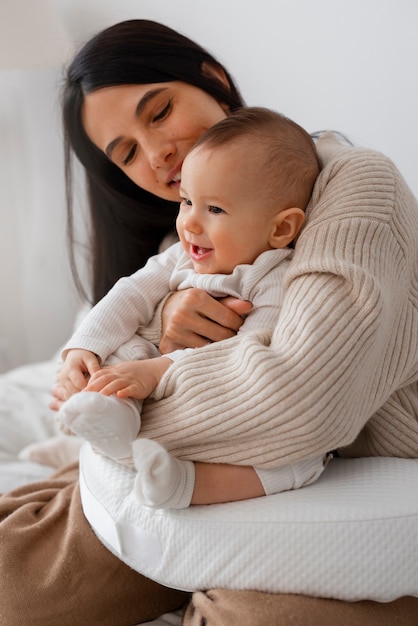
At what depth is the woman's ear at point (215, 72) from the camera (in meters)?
1.51

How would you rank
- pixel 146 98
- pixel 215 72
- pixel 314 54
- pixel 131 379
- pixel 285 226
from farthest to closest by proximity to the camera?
pixel 314 54 < pixel 215 72 < pixel 146 98 < pixel 285 226 < pixel 131 379

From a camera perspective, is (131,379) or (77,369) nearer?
(131,379)

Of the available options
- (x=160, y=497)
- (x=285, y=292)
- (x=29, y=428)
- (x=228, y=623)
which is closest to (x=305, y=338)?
(x=285, y=292)

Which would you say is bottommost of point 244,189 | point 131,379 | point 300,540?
point 300,540

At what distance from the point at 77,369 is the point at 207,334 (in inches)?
8.8

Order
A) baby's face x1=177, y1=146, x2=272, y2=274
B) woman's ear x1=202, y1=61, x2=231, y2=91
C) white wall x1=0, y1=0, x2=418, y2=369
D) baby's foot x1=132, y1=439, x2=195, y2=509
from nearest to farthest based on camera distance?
baby's foot x1=132, y1=439, x2=195, y2=509
baby's face x1=177, y1=146, x2=272, y2=274
woman's ear x1=202, y1=61, x2=231, y2=91
white wall x1=0, y1=0, x2=418, y2=369

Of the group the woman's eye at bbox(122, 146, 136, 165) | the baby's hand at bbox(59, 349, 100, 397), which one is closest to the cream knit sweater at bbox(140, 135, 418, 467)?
the baby's hand at bbox(59, 349, 100, 397)

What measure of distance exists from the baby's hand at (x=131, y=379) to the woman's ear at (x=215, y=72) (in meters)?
0.70

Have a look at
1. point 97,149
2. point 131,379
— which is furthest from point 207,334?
point 97,149

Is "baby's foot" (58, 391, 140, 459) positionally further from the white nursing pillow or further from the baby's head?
the baby's head

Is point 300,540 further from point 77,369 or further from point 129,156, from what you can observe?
point 129,156

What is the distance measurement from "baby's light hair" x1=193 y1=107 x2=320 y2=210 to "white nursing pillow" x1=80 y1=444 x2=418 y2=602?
0.45 metres

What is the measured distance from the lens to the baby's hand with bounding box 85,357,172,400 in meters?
1.02

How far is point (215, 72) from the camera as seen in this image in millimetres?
1545
